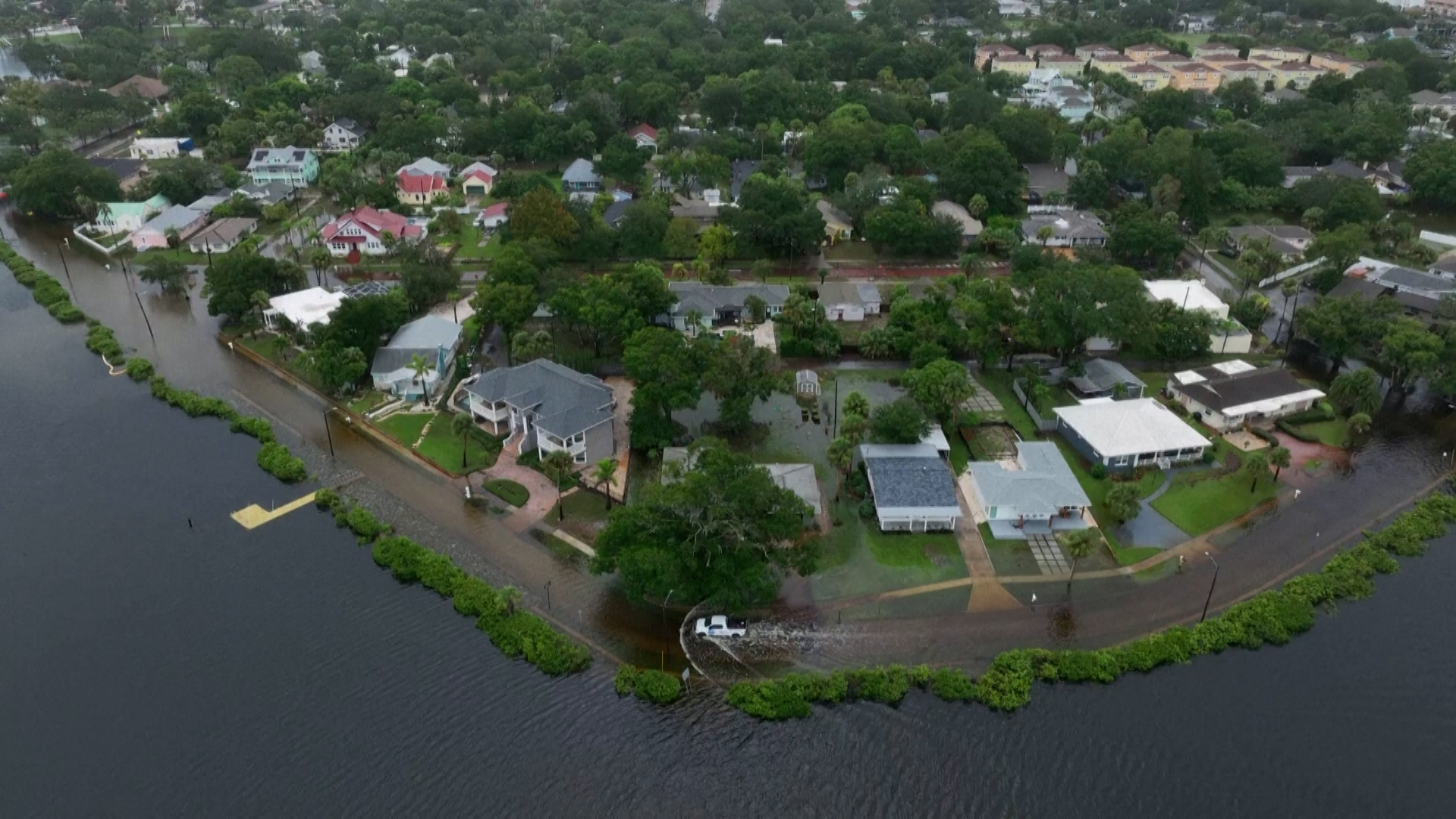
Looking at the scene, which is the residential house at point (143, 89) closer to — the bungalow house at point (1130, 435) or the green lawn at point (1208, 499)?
the bungalow house at point (1130, 435)

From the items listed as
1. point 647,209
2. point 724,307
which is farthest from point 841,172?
point 724,307

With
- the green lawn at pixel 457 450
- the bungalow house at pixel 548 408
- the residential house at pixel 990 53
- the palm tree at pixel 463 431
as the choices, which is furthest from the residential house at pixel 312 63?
the palm tree at pixel 463 431

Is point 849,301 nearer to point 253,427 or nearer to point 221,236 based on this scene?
point 253,427

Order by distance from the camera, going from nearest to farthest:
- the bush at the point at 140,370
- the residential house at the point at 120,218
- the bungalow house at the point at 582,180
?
the bush at the point at 140,370 → the residential house at the point at 120,218 → the bungalow house at the point at 582,180

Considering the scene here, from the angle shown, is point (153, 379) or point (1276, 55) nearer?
point (153, 379)

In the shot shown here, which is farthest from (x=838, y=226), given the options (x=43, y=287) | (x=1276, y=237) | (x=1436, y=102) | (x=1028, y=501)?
(x=1436, y=102)

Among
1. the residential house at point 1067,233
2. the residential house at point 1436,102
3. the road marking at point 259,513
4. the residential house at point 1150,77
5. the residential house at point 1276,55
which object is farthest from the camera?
the residential house at point 1276,55
